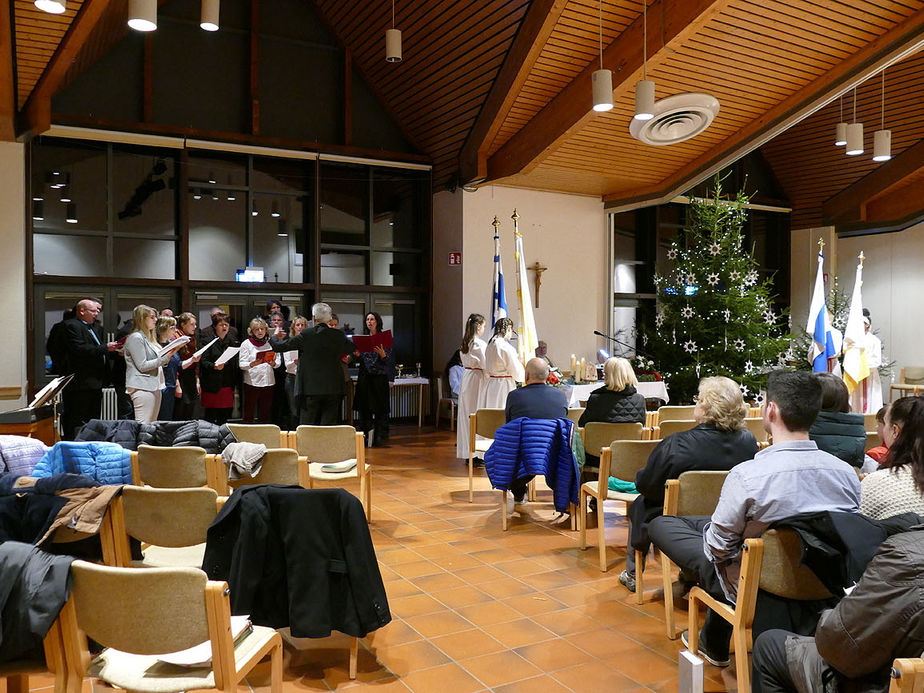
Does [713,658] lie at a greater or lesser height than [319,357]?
lesser

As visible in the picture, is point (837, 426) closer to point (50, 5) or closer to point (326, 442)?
point (326, 442)

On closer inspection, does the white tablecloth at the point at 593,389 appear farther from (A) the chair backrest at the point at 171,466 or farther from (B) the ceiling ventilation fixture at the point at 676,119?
(A) the chair backrest at the point at 171,466

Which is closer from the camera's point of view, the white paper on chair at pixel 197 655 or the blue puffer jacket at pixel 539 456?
the white paper on chair at pixel 197 655

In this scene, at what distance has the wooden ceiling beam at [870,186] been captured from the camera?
38.0 feet

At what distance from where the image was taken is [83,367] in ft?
25.0

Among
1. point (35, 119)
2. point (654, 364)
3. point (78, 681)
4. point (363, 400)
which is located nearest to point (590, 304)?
point (654, 364)

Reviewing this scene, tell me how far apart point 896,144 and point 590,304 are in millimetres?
5097

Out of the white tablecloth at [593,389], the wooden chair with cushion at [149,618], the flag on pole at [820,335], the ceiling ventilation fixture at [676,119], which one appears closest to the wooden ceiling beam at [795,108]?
the ceiling ventilation fixture at [676,119]

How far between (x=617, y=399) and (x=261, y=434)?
97.0 inches

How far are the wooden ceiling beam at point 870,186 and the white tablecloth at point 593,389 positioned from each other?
5.57 meters

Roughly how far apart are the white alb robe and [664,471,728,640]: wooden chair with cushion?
4.26 m

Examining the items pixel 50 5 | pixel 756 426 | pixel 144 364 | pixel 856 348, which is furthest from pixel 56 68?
pixel 856 348

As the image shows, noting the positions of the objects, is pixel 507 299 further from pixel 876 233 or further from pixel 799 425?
pixel 799 425

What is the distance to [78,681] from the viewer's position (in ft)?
7.50
